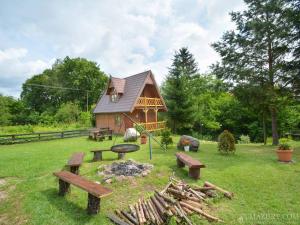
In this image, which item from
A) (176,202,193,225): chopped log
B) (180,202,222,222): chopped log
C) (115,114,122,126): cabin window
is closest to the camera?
(176,202,193,225): chopped log

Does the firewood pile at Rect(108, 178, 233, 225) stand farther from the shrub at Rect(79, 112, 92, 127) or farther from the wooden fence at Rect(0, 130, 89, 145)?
the shrub at Rect(79, 112, 92, 127)

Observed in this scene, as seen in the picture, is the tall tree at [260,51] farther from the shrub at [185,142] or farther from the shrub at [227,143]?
the shrub at [185,142]

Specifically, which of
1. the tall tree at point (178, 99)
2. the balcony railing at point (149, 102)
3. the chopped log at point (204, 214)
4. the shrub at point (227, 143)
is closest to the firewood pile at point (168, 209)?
the chopped log at point (204, 214)

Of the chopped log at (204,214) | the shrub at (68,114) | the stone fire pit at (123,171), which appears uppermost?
the shrub at (68,114)

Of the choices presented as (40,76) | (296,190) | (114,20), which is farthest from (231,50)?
(40,76)

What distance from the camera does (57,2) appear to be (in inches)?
322

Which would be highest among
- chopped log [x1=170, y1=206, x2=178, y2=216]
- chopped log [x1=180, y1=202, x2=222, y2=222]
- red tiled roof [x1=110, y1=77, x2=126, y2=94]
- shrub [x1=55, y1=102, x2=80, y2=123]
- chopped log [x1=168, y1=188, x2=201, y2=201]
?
red tiled roof [x1=110, y1=77, x2=126, y2=94]

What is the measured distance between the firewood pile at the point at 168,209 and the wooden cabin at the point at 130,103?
12.8 metres

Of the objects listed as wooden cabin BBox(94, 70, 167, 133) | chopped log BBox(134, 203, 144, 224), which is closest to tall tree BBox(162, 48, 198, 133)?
wooden cabin BBox(94, 70, 167, 133)

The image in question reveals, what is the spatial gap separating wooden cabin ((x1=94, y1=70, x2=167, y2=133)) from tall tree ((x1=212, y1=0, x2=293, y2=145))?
739cm

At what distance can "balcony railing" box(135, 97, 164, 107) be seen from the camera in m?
18.1

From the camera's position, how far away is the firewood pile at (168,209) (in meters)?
3.48

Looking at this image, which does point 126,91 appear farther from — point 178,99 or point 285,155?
point 285,155

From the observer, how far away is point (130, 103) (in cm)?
1738
